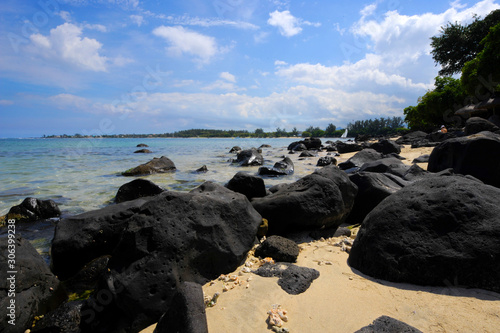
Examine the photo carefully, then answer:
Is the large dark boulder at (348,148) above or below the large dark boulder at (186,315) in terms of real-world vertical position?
below

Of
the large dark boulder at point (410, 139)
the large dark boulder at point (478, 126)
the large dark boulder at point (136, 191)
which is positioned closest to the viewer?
the large dark boulder at point (136, 191)

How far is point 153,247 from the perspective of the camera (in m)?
2.93

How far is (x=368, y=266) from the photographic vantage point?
10.5 ft

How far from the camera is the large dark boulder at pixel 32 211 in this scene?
5660mm

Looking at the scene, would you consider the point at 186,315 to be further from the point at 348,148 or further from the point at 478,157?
the point at 348,148

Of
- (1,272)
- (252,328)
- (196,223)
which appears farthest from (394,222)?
(1,272)

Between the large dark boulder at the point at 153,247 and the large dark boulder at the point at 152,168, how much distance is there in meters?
8.21

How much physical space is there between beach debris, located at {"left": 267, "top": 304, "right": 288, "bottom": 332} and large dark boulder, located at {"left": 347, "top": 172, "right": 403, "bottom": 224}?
356cm

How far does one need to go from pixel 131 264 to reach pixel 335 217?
11.2 ft

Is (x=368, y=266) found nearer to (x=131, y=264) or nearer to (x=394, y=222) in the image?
(x=394, y=222)

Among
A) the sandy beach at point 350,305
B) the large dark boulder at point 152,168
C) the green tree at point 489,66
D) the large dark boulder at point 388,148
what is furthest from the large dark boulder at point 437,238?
the green tree at point 489,66

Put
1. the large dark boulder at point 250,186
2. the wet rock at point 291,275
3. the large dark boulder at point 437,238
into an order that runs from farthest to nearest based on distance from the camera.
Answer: the large dark boulder at point 250,186
the wet rock at point 291,275
the large dark boulder at point 437,238

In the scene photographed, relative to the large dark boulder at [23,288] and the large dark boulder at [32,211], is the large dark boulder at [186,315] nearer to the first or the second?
the large dark boulder at [23,288]

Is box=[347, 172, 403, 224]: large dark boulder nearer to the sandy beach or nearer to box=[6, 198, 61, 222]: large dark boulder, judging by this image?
the sandy beach
